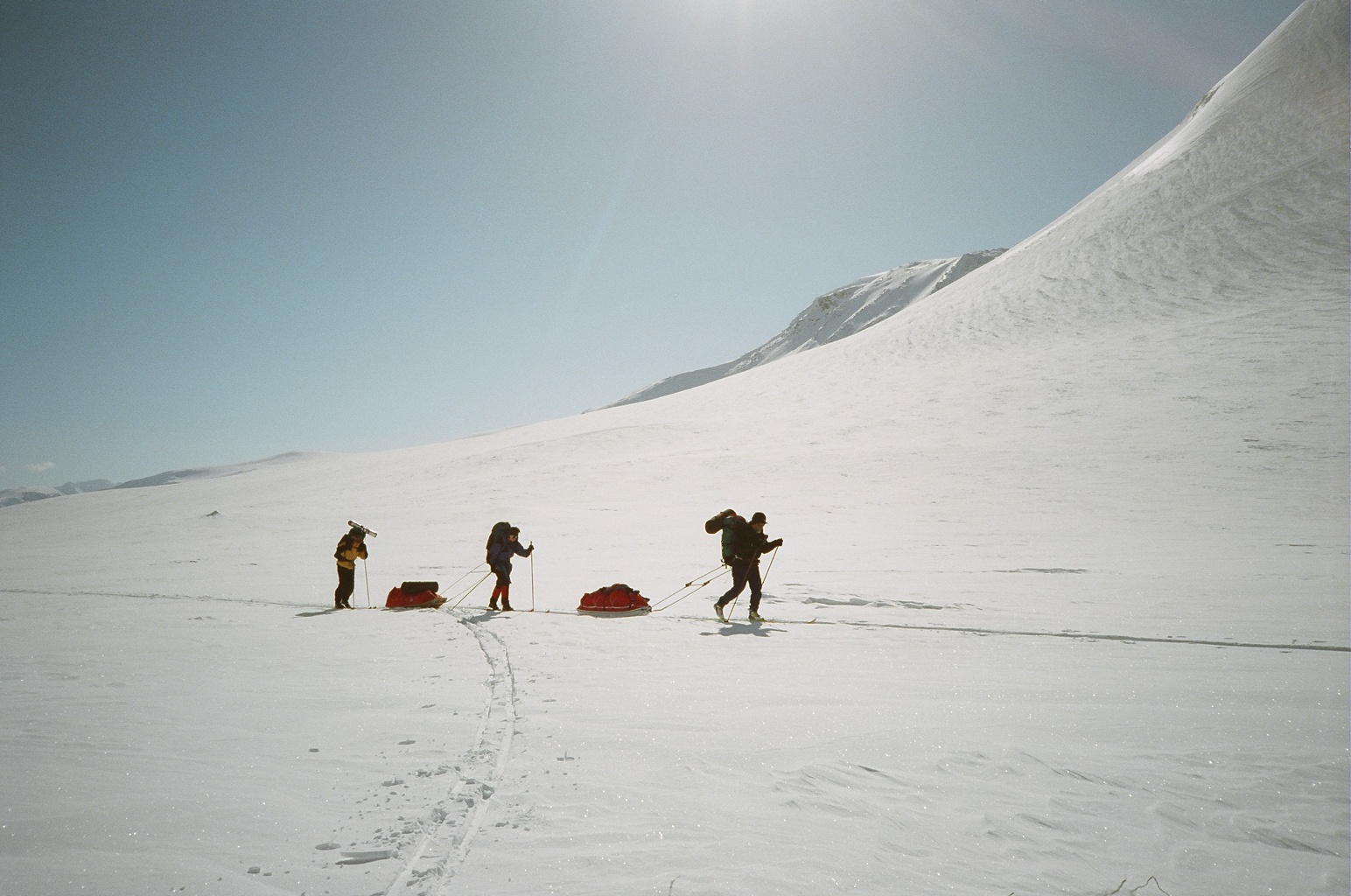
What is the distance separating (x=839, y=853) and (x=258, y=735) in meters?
4.18

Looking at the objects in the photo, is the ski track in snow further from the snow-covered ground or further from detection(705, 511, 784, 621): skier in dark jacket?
detection(705, 511, 784, 621): skier in dark jacket

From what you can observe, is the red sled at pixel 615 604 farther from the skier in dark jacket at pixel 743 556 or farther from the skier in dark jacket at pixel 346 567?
the skier in dark jacket at pixel 346 567

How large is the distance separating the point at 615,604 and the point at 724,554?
2.06 m

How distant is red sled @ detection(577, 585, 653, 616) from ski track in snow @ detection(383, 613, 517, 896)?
4.94m

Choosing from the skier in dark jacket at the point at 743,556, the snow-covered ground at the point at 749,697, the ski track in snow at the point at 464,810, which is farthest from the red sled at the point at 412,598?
the ski track in snow at the point at 464,810

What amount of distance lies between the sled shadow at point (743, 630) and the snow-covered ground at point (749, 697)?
0.28ft

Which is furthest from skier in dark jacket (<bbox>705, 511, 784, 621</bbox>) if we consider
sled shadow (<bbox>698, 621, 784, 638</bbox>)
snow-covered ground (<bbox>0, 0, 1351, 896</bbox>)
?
snow-covered ground (<bbox>0, 0, 1351, 896</bbox>)

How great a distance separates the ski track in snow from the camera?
3.13 m

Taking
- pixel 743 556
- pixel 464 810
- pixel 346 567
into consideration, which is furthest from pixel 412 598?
pixel 464 810

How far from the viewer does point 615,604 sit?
11.1 meters

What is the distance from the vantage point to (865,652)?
786cm

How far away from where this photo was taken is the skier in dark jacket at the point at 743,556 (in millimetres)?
10211

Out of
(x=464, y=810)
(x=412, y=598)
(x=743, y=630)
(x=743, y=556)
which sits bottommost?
(x=743, y=630)

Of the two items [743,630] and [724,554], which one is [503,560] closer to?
[724,554]
